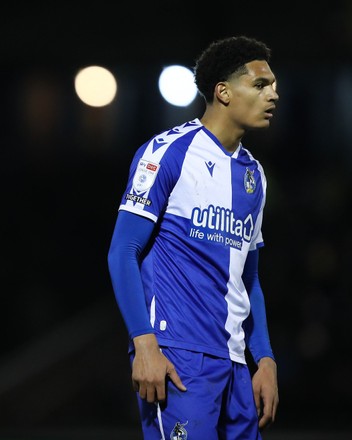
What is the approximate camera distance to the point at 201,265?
3703 mm

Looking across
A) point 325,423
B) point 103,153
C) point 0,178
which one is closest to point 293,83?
point 103,153

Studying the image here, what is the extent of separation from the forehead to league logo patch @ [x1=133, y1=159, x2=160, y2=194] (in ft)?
2.07

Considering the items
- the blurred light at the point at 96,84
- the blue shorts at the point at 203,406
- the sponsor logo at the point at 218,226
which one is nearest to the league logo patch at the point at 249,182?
the sponsor logo at the point at 218,226

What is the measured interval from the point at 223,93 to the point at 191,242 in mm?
680

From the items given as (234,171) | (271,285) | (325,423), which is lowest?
(325,423)

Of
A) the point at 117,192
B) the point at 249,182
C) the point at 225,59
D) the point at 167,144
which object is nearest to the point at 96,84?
the point at 117,192

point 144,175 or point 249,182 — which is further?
point 249,182

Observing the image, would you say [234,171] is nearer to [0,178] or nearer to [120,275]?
[120,275]

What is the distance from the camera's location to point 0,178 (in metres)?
14.0

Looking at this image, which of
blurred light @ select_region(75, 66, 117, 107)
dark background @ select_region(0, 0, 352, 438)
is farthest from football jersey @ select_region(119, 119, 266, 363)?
blurred light @ select_region(75, 66, 117, 107)

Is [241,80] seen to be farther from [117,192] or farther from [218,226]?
[117,192]

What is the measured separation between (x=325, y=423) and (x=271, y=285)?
1.78 m

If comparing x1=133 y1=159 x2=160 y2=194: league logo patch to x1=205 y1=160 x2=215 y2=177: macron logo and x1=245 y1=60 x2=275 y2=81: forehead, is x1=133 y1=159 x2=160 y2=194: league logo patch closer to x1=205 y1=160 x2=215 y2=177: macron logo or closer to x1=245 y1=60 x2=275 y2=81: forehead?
x1=205 y1=160 x2=215 y2=177: macron logo

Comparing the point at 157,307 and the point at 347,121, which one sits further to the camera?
the point at 347,121
